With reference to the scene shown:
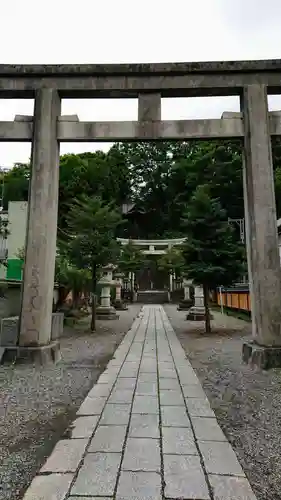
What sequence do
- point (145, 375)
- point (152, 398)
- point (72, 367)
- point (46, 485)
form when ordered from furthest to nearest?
point (72, 367)
point (145, 375)
point (152, 398)
point (46, 485)

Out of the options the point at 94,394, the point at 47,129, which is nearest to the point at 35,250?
the point at 47,129

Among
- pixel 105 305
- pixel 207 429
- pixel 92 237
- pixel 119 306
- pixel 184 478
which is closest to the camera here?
pixel 184 478

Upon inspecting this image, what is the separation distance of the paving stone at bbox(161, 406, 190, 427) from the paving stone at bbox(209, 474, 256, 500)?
3.10 feet

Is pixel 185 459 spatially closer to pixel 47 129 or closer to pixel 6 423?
pixel 6 423

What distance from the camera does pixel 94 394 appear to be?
4.29 m

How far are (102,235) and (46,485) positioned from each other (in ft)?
29.4

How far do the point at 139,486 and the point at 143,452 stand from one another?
1.55 ft

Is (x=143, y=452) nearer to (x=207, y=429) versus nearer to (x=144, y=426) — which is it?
(x=144, y=426)

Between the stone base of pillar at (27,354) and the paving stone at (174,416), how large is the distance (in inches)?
110

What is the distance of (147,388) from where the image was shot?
15.0ft

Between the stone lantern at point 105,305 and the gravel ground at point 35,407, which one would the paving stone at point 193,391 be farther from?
the stone lantern at point 105,305

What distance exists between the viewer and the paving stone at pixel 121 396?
13.1 ft

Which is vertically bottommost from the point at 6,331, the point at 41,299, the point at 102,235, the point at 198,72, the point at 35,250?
the point at 6,331

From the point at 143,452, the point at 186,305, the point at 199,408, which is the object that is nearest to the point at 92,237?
the point at 199,408
